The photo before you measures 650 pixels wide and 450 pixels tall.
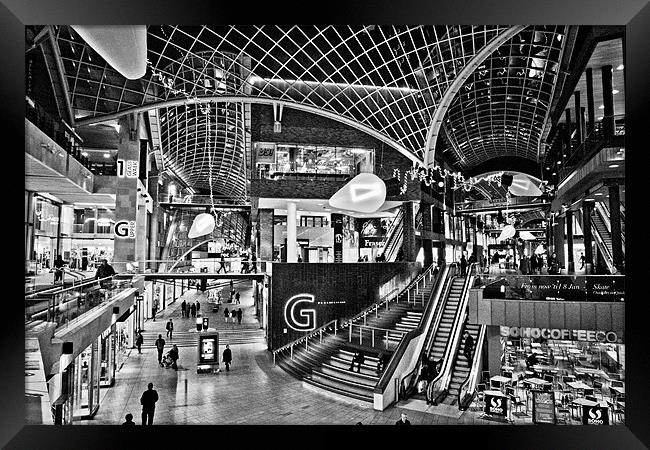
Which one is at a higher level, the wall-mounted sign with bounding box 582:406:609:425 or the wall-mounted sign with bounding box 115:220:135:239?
the wall-mounted sign with bounding box 115:220:135:239

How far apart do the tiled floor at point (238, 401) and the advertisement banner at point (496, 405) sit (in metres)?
0.41

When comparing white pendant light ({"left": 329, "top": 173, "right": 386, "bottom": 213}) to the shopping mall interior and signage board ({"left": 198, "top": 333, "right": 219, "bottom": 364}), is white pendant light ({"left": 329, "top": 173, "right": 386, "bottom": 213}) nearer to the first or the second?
the shopping mall interior

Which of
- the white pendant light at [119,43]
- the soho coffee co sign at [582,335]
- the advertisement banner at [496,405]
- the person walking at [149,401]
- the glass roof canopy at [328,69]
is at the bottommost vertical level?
the advertisement banner at [496,405]

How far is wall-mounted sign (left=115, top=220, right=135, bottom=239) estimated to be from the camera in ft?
86.2

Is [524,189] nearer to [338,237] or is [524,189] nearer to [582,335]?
[338,237]

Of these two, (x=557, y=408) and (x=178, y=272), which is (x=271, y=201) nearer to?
(x=178, y=272)

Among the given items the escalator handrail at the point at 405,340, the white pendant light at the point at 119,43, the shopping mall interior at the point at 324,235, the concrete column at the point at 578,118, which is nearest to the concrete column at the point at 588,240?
the shopping mall interior at the point at 324,235

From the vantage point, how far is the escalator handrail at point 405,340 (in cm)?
1353

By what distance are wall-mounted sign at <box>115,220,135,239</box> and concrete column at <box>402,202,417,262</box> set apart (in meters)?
17.4

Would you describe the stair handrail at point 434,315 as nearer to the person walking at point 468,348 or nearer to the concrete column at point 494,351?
the person walking at point 468,348

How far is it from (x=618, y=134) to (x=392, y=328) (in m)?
10.8

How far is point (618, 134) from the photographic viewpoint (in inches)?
579

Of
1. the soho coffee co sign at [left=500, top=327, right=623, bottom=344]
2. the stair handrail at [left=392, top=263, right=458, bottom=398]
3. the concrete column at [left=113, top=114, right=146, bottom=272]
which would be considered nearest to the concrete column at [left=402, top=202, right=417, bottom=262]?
the stair handrail at [left=392, top=263, right=458, bottom=398]
